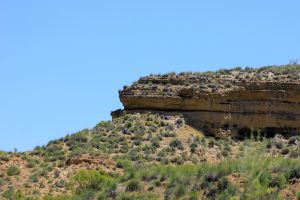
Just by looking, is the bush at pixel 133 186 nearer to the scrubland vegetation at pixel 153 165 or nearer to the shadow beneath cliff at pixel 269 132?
the scrubland vegetation at pixel 153 165

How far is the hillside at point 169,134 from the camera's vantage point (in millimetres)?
38438

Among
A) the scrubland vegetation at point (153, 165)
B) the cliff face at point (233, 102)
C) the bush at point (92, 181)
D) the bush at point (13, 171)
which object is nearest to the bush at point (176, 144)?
the scrubland vegetation at point (153, 165)

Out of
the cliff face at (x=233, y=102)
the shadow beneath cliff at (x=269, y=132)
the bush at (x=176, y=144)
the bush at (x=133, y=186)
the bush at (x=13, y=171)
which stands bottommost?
the bush at (x=133, y=186)

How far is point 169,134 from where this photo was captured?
46406mm

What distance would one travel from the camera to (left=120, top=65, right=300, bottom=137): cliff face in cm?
4772

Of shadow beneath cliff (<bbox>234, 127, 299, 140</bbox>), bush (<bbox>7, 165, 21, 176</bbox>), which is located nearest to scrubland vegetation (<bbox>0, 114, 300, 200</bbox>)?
bush (<bbox>7, 165, 21, 176</bbox>)

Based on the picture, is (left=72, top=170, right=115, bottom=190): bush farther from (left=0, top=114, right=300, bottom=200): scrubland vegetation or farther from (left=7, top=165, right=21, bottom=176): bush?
(left=7, top=165, right=21, bottom=176): bush

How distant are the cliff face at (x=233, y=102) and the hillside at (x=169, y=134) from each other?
6 cm

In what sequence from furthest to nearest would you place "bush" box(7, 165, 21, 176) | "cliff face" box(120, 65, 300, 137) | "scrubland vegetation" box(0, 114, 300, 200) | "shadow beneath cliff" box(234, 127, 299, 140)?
"cliff face" box(120, 65, 300, 137)
"shadow beneath cliff" box(234, 127, 299, 140)
"bush" box(7, 165, 21, 176)
"scrubland vegetation" box(0, 114, 300, 200)

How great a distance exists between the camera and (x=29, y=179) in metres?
39.7

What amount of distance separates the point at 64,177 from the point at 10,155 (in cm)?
532

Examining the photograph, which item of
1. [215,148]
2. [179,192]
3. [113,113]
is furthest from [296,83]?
[179,192]

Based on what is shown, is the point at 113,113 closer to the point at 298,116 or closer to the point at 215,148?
the point at 215,148

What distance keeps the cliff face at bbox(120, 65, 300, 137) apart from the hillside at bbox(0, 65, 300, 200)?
63mm
